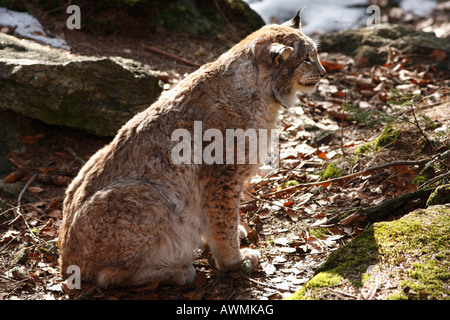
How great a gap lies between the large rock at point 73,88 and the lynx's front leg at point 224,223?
2.85m

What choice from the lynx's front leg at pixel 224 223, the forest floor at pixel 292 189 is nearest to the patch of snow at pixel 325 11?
the forest floor at pixel 292 189

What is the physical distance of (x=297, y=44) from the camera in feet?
13.9

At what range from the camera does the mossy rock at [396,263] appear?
3150 millimetres

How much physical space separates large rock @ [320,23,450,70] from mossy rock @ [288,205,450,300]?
18.5ft

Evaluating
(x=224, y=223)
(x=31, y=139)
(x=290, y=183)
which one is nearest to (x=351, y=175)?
(x=290, y=183)

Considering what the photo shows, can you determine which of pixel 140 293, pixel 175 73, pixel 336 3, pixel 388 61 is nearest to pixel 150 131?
pixel 140 293

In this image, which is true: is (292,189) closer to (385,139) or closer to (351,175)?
(351,175)

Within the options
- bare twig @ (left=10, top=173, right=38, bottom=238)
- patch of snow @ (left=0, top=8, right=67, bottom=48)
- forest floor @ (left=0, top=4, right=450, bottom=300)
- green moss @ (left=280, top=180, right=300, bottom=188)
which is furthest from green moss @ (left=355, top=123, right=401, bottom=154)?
patch of snow @ (left=0, top=8, right=67, bottom=48)

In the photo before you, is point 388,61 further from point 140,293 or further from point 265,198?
point 140,293

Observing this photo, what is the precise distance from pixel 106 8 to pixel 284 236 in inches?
269

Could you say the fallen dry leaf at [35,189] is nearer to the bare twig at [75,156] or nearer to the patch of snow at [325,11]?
the bare twig at [75,156]

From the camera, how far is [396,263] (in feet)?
11.1

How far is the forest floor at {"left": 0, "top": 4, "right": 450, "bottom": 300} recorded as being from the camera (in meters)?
4.27

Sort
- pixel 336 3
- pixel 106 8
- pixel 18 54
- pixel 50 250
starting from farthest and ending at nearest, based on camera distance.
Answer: pixel 336 3, pixel 106 8, pixel 18 54, pixel 50 250
